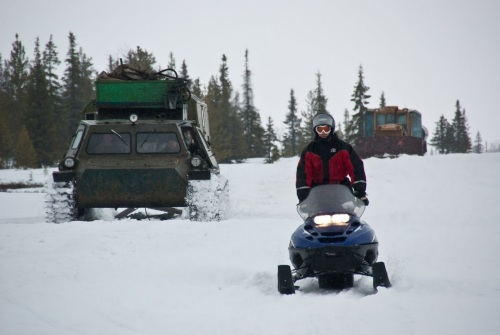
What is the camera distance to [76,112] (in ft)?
193

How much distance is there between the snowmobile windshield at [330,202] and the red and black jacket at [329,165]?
8.7 inches

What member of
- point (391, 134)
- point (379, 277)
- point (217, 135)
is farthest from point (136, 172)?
point (217, 135)

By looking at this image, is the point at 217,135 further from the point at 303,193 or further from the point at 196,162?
the point at 303,193

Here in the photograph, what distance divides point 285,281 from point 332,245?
61 centimetres

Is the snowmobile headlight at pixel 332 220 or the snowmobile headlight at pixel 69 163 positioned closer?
the snowmobile headlight at pixel 332 220

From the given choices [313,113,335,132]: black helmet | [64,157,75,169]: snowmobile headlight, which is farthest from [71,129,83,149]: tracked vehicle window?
[313,113,335,132]: black helmet

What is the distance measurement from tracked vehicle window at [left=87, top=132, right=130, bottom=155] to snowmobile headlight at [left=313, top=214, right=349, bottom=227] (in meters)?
6.24

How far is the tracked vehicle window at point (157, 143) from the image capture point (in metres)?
11.0

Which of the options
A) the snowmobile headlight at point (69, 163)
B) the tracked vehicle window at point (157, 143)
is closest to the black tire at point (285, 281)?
the tracked vehicle window at point (157, 143)

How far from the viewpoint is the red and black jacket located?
6.18 metres

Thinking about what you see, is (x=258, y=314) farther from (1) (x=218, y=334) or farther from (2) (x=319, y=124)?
(2) (x=319, y=124)

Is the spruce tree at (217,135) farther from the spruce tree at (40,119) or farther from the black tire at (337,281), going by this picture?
the black tire at (337,281)

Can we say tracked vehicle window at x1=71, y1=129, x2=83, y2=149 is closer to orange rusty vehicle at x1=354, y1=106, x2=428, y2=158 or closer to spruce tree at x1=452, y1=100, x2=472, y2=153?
orange rusty vehicle at x1=354, y1=106, x2=428, y2=158

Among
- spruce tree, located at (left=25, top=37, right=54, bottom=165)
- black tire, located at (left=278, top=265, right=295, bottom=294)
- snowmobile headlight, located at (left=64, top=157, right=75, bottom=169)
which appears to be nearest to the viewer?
black tire, located at (left=278, top=265, right=295, bottom=294)
